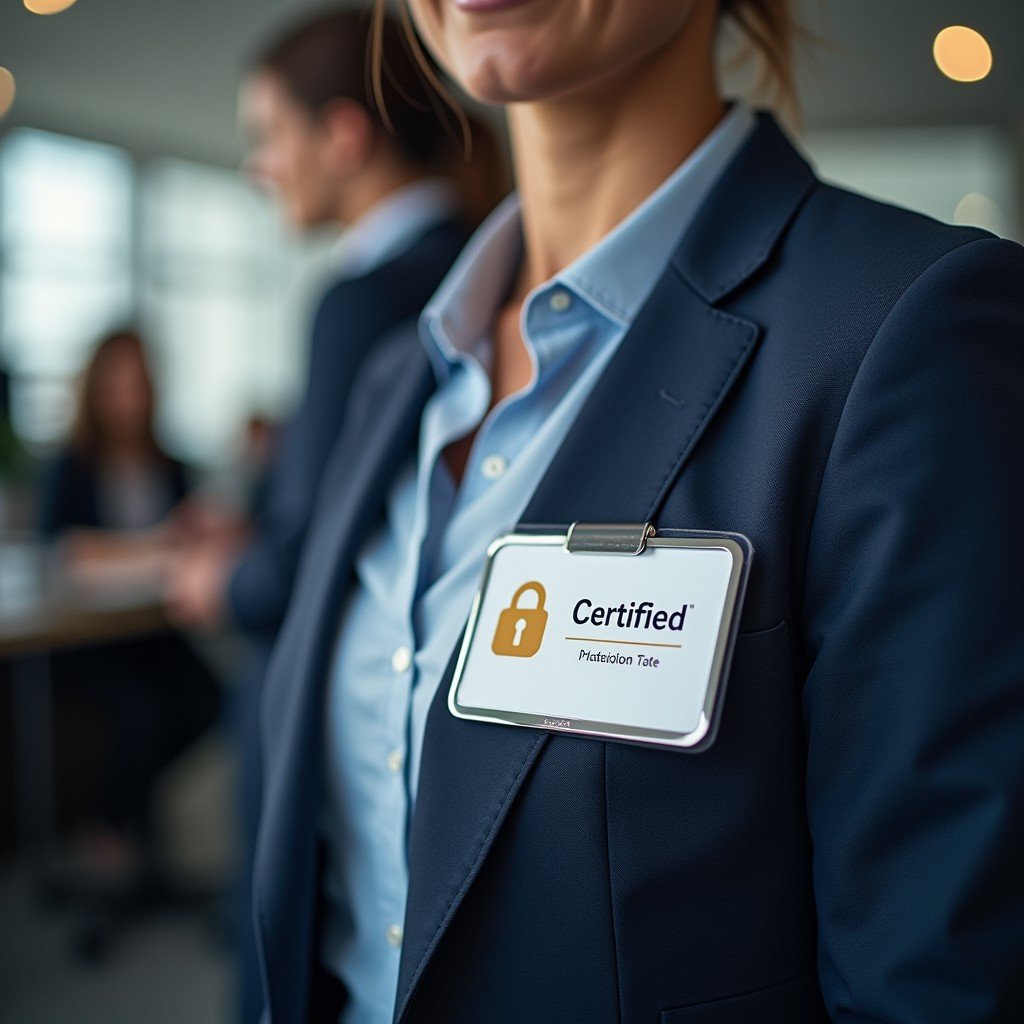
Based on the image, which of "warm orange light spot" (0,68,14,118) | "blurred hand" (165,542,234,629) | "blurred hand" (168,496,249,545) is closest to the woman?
"blurred hand" (165,542,234,629)

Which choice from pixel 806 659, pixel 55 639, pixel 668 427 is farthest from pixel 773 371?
pixel 55 639

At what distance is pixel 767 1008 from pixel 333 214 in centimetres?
176

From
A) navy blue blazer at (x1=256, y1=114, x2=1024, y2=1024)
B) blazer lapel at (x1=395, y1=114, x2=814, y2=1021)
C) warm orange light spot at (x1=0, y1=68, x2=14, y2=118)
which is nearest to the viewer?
navy blue blazer at (x1=256, y1=114, x2=1024, y2=1024)

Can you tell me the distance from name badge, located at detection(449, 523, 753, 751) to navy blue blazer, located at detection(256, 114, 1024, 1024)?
0.02 m

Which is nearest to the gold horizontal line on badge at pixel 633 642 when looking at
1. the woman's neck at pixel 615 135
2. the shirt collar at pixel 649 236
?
the shirt collar at pixel 649 236

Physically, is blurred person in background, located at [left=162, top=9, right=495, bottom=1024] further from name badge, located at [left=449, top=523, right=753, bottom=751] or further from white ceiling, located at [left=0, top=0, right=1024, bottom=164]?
name badge, located at [left=449, top=523, right=753, bottom=751]

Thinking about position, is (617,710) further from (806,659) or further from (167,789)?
(167,789)

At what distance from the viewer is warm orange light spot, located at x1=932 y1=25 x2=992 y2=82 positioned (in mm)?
1616

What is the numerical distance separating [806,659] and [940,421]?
7.2 inches

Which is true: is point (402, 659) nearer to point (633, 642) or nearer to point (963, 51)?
point (633, 642)

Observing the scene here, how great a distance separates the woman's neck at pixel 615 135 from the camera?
2.93 feet

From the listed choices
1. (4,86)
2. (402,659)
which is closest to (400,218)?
(402,659)

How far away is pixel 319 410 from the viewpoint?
1.79m

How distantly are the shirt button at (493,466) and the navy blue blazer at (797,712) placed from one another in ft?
0.34
